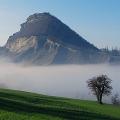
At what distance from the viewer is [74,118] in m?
61.4

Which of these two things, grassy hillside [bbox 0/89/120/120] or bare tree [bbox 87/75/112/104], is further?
bare tree [bbox 87/75/112/104]

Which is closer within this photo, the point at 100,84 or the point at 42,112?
Answer: the point at 42,112

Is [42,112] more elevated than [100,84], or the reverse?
[100,84]

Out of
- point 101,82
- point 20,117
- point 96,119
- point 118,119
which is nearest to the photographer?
point 20,117

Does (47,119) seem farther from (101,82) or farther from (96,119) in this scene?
(101,82)

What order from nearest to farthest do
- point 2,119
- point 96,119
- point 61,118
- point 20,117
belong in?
point 2,119 < point 20,117 < point 61,118 < point 96,119

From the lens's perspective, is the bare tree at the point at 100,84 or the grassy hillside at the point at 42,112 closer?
the grassy hillside at the point at 42,112

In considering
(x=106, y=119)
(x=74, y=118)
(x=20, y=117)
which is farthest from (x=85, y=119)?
(x=20, y=117)

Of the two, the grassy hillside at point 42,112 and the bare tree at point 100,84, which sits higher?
the bare tree at point 100,84

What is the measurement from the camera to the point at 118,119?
73.2m

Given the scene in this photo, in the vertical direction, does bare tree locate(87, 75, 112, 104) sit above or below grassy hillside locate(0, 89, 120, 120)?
above

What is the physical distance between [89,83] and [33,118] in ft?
243

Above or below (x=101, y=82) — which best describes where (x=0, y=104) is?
below

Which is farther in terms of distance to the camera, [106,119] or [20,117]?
[106,119]
